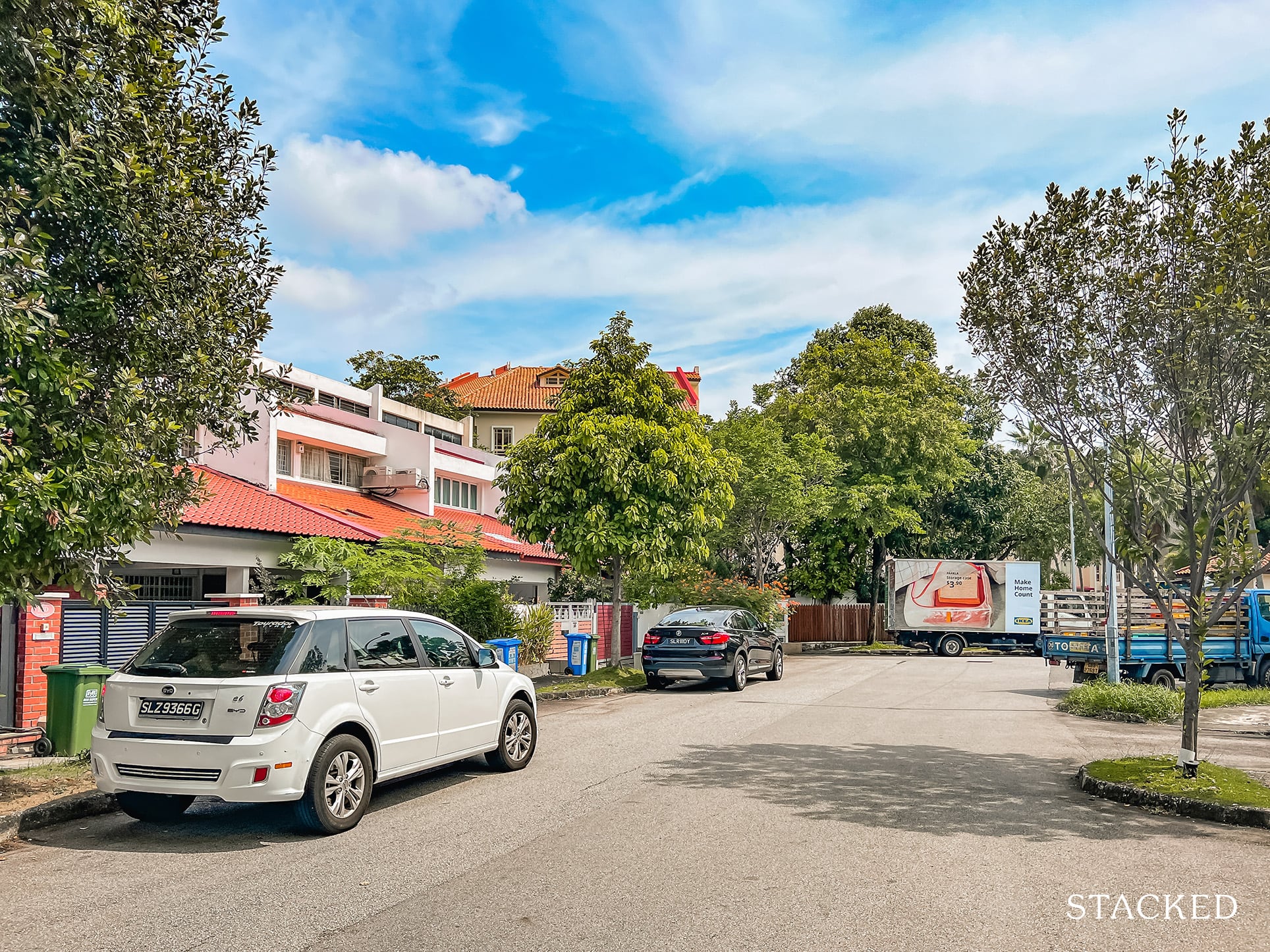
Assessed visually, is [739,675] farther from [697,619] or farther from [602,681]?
[602,681]

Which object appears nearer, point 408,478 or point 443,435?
point 408,478

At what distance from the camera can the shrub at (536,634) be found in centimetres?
2242

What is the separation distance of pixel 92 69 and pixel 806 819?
25.2 feet

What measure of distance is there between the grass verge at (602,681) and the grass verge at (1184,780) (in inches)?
426

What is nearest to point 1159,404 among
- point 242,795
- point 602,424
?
point 242,795

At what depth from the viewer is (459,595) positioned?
65.8 feet

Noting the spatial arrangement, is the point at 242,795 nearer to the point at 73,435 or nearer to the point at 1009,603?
the point at 73,435

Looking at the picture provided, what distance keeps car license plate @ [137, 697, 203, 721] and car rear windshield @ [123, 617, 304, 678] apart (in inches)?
7.5

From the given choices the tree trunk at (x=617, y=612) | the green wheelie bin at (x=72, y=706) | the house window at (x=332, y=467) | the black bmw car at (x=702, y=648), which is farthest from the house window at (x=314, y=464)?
the green wheelie bin at (x=72, y=706)

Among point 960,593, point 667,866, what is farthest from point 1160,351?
point 960,593

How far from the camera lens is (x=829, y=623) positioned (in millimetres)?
46969

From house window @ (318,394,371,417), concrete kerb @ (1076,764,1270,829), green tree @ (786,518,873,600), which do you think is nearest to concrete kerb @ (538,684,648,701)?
concrete kerb @ (1076,764,1270,829)

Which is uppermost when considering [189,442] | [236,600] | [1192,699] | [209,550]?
[189,442]

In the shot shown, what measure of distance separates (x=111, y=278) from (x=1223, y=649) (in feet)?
65.4
